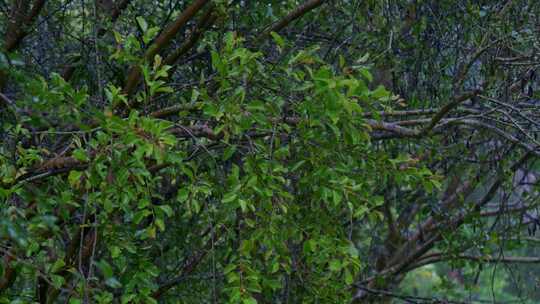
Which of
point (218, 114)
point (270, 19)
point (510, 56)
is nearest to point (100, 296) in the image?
point (218, 114)

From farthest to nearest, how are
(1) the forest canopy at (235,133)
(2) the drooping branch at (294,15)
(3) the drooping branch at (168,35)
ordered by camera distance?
(2) the drooping branch at (294,15) < (3) the drooping branch at (168,35) < (1) the forest canopy at (235,133)

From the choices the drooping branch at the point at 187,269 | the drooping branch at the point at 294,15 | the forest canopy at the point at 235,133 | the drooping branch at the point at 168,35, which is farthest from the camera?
the drooping branch at the point at 187,269

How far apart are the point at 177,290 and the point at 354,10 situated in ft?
5.17

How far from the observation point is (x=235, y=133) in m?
2.69

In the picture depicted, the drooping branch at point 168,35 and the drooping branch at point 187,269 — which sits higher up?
the drooping branch at point 168,35

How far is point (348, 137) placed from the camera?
2846 millimetres

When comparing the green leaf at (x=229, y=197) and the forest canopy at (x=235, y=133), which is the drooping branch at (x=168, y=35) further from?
the green leaf at (x=229, y=197)

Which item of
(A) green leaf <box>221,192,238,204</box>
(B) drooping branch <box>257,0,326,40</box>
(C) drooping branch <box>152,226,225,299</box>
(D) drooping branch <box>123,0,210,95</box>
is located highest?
(B) drooping branch <box>257,0,326,40</box>

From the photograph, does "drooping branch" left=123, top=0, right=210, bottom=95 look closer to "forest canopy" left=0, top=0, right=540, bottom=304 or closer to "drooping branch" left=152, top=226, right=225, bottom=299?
"forest canopy" left=0, top=0, right=540, bottom=304

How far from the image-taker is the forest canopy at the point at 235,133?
102 inches

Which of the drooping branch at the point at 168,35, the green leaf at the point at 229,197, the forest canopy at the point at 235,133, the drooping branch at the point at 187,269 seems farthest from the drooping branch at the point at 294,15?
the green leaf at the point at 229,197

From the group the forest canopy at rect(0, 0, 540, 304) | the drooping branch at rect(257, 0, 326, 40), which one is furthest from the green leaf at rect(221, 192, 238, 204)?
the drooping branch at rect(257, 0, 326, 40)

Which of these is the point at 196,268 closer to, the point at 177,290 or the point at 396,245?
the point at 177,290

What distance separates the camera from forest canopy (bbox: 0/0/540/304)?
102 inches
